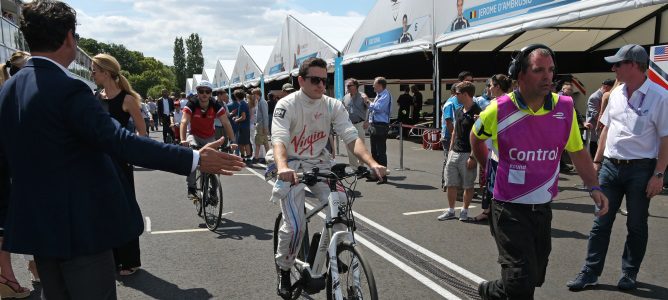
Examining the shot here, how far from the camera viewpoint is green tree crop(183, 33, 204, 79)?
424 ft

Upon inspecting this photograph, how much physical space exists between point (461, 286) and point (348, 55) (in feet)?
47.8

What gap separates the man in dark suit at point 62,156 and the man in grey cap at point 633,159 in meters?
3.55

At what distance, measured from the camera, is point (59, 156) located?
2061mm

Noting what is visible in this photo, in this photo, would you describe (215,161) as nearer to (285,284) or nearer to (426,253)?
(285,284)

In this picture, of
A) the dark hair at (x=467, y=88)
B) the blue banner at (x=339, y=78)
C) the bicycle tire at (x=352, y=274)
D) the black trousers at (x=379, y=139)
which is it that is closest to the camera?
the bicycle tire at (x=352, y=274)

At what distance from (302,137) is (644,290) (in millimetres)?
3221

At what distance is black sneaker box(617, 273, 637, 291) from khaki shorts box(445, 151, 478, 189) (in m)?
2.64

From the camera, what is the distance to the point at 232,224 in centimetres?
680

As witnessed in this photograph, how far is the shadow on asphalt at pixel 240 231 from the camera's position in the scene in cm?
→ 612

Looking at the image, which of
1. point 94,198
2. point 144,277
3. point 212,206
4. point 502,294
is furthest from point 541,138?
point 212,206

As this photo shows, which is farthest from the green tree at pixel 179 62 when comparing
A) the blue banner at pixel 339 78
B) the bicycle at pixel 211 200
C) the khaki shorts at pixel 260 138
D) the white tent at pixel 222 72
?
the bicycle at pixel 211 200

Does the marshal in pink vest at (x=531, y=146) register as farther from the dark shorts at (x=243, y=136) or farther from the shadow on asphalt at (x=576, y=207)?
the dark shorts at (x=243, y=136)

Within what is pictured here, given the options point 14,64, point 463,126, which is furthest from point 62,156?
point 463,126

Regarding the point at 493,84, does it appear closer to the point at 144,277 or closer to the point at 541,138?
the point at 541,138
